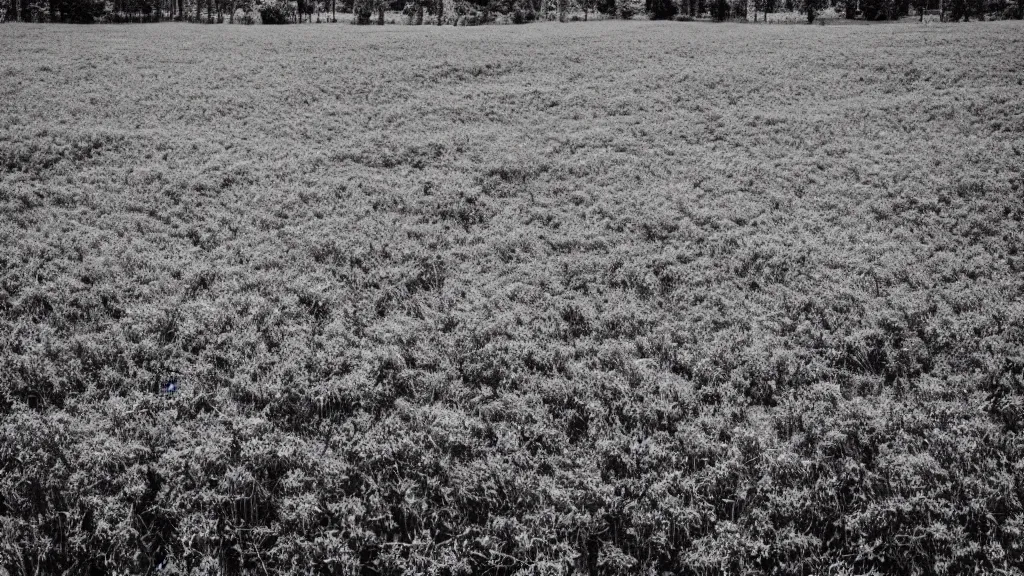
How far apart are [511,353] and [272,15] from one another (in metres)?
81.1

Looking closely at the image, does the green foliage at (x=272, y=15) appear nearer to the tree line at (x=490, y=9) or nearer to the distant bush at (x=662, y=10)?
the tree line at (x=490, y=9)

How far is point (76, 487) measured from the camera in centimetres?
497

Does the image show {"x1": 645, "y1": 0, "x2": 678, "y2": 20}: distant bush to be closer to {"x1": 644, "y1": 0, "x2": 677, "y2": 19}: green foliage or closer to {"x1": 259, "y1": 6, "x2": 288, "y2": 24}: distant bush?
{"x1": 644, "y1": 0, "x2": 677, "y2": 19}: green foliage

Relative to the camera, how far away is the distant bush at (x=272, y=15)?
6888 centimetres

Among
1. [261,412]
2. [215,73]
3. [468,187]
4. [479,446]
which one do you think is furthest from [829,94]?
[215,73]

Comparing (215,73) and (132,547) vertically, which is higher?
(215,73)

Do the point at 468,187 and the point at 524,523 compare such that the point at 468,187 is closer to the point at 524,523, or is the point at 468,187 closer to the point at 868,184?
the point at 524,523

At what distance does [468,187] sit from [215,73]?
72.5 feet

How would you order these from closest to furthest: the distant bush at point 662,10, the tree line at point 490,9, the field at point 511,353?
the field at point 511,353 → the tree line at point 490,9 → the distant bush at point 662,10

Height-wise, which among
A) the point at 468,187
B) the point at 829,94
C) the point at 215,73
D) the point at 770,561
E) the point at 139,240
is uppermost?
the point at 215,73

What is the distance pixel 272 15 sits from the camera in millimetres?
68875

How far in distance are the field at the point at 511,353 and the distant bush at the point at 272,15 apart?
63.9m

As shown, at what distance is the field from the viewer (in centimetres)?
478

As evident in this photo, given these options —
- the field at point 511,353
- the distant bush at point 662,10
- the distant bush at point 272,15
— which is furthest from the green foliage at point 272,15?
the field at point 511,353
